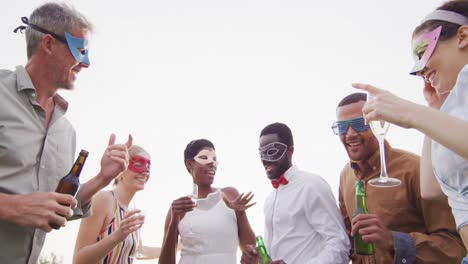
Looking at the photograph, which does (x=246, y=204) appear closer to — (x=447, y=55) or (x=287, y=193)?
(x=287, y=193)

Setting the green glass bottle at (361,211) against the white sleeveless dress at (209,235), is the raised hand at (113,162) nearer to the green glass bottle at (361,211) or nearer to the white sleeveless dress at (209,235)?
the white sleeveless dress at (209,235)

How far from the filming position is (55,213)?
312 cm

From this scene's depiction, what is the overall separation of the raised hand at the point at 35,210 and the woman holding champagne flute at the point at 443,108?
2265mm

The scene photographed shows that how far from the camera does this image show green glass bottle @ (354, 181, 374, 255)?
167 inches

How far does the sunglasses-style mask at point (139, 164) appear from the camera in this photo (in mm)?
6624

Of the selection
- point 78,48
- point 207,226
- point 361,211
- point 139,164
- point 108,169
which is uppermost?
point 78,48

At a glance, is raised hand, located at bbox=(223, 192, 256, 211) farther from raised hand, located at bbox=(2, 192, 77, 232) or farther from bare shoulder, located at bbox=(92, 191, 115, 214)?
raised hand, located at bbox=(2, 192, 77, 232)

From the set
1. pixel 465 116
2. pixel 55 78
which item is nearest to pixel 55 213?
pixel 55 78

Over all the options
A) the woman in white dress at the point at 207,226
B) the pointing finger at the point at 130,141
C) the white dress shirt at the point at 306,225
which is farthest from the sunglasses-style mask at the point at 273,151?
the pointing finger at the point at 130,141

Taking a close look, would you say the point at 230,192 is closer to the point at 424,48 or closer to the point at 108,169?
the point at 108,169

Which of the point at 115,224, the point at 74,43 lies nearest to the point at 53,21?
the point at 74,43

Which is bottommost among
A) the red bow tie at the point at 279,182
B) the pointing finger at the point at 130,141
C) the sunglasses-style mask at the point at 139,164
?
the red bow tie at the point at 279,182

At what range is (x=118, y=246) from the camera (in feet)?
18.6

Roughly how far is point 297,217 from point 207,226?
154cm
